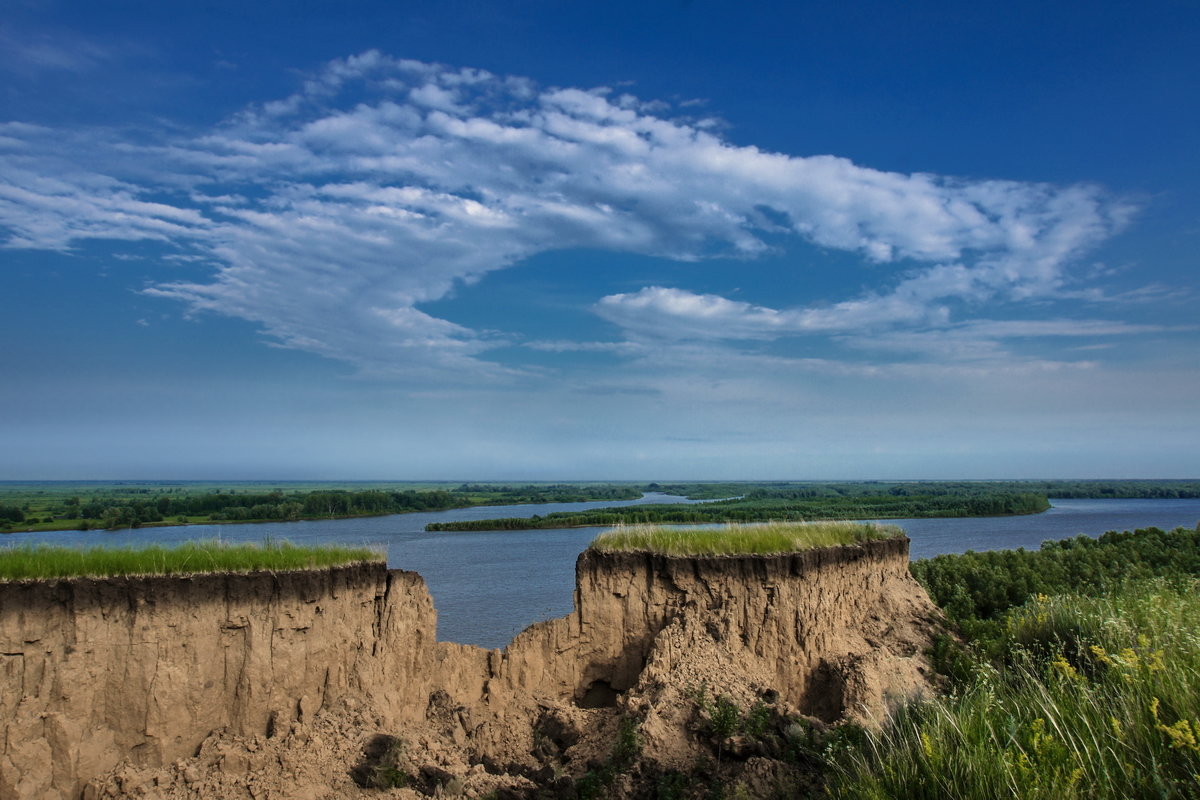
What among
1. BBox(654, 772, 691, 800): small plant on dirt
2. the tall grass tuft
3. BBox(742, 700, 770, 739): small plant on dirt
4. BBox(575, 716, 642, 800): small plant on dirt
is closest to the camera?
the tall grass tuft

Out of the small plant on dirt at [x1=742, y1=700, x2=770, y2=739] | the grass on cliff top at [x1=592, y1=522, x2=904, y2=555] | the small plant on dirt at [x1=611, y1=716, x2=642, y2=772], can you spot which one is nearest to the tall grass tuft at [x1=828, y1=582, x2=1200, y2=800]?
the small plant on dirt at [x1=742, y1=700, x2=770, y2=739]

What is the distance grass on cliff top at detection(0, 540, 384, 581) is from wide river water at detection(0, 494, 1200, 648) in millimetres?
506

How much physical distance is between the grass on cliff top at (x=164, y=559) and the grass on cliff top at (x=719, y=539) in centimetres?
289

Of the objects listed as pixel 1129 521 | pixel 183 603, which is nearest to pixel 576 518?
pixel 1129 521

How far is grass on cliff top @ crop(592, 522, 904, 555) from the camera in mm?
8898

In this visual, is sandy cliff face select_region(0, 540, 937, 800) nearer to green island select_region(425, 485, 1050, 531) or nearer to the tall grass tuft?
the tall grass tuft

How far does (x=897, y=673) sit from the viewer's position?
8867 millimetres

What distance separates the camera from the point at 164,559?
23.4ft

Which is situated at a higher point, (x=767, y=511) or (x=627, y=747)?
(x=627, y=747)

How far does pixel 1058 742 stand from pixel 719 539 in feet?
15.5

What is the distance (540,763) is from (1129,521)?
59.9m

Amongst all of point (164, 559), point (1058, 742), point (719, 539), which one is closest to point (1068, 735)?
point (1058, 742)

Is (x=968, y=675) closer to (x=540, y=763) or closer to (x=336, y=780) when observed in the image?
(x=540, y=763)

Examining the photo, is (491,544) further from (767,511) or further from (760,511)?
(760,511)
